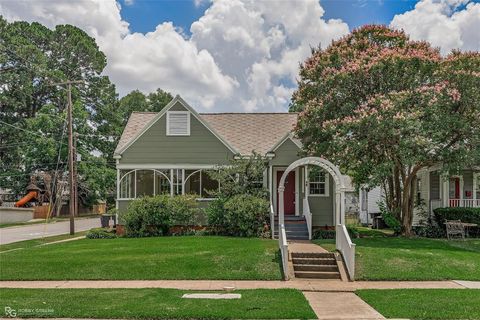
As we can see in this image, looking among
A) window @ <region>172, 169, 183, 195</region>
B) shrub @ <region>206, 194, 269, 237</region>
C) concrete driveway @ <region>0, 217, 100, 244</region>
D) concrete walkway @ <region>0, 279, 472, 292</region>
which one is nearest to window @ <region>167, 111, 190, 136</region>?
window @ <region>172, 169, 183, 195</region>

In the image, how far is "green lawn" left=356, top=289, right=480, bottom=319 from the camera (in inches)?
320

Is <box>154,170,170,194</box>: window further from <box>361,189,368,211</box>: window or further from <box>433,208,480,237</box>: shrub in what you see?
<box>361,189,368,211</box>: window

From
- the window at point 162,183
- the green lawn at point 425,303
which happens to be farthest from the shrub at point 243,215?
the green lawn at point 425,303

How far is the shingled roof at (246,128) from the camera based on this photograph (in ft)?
73.3

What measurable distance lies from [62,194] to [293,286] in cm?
3602

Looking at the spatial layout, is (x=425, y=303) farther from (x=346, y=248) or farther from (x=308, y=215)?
(x=308, y=215)

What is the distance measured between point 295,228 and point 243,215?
8.13 ft

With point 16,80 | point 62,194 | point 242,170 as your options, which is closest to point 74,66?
point 16,80

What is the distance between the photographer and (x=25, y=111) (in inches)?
1788

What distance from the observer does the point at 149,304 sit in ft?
28.7

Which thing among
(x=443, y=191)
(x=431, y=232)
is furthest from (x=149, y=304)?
(x=443, y=191)

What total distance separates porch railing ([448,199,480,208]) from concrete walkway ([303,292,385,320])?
45.4 feet

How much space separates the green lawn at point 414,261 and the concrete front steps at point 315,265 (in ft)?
2.25
